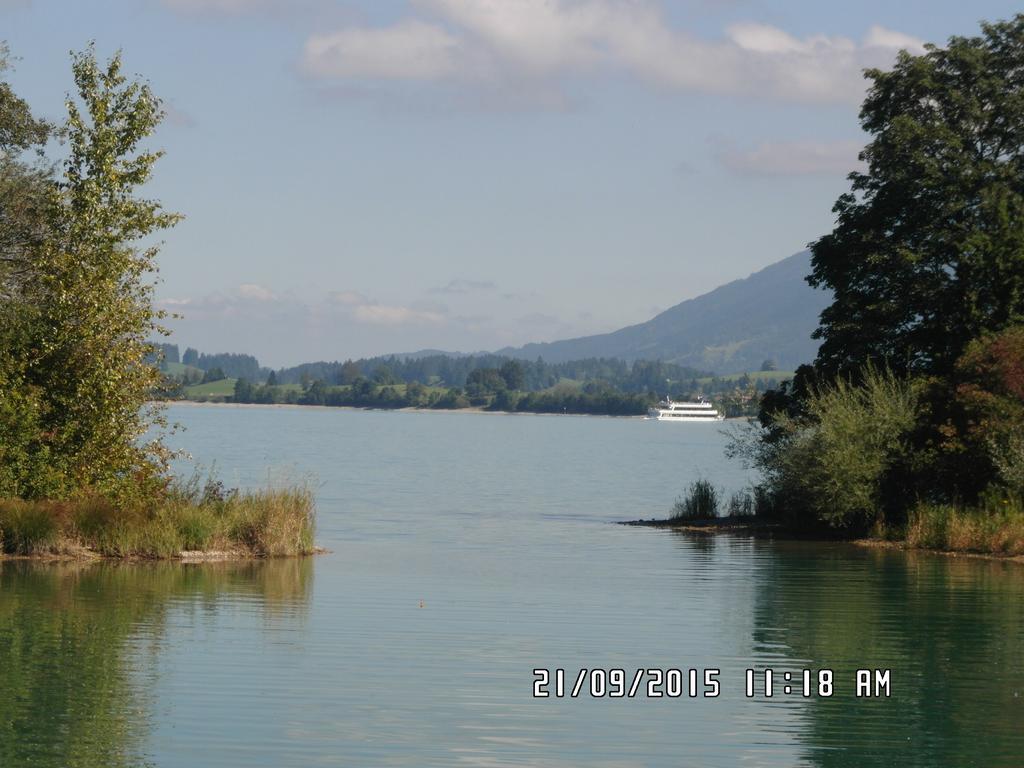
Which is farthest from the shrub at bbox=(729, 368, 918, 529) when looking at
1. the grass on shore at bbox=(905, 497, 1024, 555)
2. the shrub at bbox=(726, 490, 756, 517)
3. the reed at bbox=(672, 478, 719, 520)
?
the reed at bbox=(672, 478, 719, 520)

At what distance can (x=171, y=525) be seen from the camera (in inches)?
1283

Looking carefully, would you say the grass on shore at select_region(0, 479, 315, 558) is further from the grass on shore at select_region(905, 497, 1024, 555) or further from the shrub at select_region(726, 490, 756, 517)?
the shrub at select_region(726, 490, 756, 517)

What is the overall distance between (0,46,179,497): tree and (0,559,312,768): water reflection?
12.6 ft

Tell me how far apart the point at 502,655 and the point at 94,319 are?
54.8 ft

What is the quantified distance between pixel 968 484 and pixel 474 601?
20.4 metres

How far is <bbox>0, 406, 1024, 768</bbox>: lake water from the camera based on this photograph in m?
15.6

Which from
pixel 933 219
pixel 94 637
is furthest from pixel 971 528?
pixel 94 637

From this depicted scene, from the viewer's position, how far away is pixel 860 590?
102 feet

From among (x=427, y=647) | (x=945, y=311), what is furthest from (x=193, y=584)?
(x=945, y=311)

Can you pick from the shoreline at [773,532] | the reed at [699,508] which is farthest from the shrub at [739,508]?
the reed at [699,508]

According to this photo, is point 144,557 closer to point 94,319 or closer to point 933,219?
point 94,319

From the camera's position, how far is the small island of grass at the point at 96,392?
32344 millimetres

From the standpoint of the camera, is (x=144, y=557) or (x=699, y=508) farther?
(x=699, y=508)

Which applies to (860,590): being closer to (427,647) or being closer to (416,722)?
(427,647)
